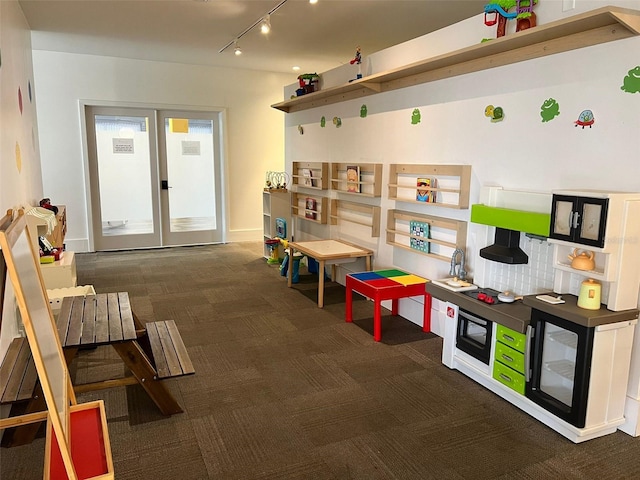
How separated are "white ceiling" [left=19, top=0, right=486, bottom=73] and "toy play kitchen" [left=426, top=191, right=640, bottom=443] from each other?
2640 mm

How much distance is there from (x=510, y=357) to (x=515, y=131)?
4.87 feet

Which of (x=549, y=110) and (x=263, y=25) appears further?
(x=263, y=25)

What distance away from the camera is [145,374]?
260 cm

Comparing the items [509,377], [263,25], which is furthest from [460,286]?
[263,25]

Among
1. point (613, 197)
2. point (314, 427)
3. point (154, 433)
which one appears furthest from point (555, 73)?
point (154, 433)

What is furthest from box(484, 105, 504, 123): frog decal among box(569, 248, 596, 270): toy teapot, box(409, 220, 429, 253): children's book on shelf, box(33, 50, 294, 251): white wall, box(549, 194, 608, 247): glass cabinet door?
box(33, 50, 294, 251): white wall

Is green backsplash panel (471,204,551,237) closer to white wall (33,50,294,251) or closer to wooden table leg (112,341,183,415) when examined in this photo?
wooden table leg (112,341,183,415)

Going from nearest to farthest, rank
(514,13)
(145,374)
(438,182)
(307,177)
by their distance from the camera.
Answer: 1. (145,374)
2. (514,13)
3. (438,182)
4. (307,177)

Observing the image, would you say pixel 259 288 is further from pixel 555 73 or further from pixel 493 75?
pixel 555 73

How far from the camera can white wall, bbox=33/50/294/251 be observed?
6.66 metres

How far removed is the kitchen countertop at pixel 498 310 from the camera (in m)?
2.68

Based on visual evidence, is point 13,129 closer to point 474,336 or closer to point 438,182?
point 438,182

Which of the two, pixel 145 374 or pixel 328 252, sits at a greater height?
pixel 328 252

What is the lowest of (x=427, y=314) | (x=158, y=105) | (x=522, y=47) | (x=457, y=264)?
(x=427, y=314)
